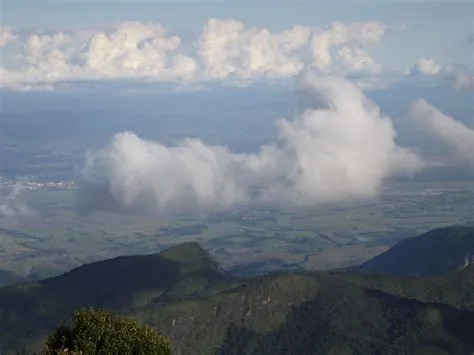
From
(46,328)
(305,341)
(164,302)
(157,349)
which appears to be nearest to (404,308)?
(305,341)

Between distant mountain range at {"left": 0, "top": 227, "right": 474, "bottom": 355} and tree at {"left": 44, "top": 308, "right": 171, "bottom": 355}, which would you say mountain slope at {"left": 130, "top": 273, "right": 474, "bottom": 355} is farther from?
tree at {"left": 44, "top": 308, "right": 171, "bottom": 355}

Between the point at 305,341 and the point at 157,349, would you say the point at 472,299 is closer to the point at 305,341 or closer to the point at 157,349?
the point at 305,341

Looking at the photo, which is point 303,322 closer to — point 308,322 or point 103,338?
point 308,322

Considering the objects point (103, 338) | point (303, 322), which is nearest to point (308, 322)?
point (303, 322)

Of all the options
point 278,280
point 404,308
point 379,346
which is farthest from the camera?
point 278,280

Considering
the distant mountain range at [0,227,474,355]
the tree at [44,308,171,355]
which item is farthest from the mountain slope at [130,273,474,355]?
the tree at [44,308,171,355]

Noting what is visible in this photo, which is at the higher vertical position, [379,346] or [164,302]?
[164,302]

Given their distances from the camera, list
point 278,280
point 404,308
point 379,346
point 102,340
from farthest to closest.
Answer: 1. point 278,280
2. point 404,308
3. point 379,346
4. point 102,340

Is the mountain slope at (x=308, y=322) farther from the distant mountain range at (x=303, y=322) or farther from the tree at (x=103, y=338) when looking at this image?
the tree at (x=103, y=338)
